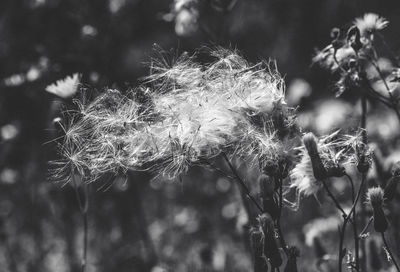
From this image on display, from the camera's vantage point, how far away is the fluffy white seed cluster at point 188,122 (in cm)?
259

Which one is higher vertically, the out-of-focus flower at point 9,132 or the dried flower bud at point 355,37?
the out-of-focus flower at point 9,132

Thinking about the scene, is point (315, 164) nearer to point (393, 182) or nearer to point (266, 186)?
point (266, 186)

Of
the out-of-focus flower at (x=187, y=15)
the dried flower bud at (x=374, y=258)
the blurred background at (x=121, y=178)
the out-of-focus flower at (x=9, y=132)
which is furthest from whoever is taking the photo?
the out-of-focus flower at (x=9, y=132)

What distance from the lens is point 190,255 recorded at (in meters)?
5.21

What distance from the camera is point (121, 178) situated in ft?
17.6

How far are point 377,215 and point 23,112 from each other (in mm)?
5031

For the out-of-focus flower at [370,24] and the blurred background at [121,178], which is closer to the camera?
the out-of-focus flower at [370,24]

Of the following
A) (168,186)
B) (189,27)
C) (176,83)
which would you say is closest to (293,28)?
(168,186)

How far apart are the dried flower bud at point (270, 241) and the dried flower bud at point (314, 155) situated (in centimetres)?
31

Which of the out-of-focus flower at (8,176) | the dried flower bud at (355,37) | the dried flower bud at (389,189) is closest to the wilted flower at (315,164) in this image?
the dried flower bud at (389,189)

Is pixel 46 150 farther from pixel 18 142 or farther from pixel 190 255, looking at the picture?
pixel 190 255

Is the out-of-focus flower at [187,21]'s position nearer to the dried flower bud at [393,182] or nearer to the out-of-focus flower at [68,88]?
the out-of-focus flower at [68,88]

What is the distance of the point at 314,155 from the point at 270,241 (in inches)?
16.0

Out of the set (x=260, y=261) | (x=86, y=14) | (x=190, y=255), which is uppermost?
(x=86, y=14)
